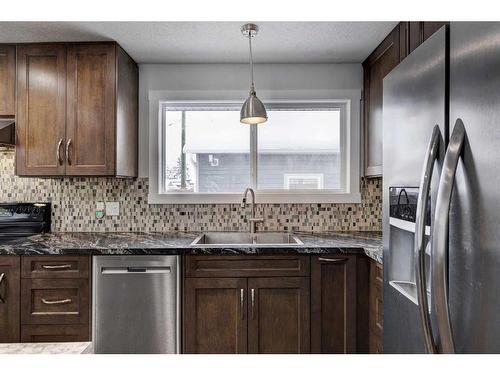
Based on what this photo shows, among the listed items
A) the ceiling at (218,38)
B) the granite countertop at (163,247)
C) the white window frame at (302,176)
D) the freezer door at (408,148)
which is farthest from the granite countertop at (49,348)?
the white window frame at (302,176)

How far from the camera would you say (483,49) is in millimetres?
714

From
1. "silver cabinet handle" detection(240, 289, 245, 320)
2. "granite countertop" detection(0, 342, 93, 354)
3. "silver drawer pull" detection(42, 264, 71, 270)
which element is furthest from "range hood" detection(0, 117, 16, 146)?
"silver cabinet handle" detection(240, 289, 245, 320)

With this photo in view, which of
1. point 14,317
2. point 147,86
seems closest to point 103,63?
point 147,86

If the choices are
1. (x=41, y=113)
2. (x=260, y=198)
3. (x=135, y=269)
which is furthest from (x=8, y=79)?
(x=260, y=198)

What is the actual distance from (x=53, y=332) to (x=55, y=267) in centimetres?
37

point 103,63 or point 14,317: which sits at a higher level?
point 103,63

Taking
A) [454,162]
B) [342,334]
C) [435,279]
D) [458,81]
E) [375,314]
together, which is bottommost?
[342,334]

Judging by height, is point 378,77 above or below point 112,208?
above

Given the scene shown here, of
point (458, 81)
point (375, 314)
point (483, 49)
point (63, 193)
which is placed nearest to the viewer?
point (483, 49)

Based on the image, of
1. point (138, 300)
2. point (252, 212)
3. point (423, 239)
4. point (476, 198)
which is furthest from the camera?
point (252, 212)

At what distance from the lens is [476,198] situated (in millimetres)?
724

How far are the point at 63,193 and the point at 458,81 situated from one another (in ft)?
8.95

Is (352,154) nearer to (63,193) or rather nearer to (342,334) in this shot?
(342,334)

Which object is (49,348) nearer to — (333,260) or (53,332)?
(53,332)
